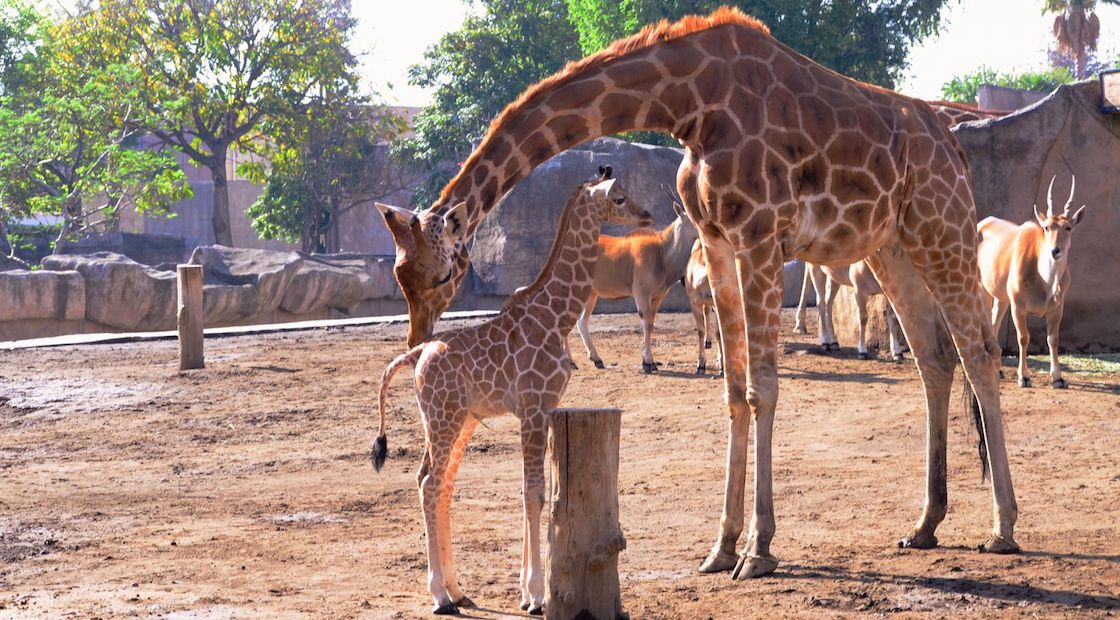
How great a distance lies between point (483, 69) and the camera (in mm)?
38812

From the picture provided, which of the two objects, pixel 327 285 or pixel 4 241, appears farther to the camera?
pixel 4 241

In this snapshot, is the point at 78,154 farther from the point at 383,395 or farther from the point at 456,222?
the point at 456,222

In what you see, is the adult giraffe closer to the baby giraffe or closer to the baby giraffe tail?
the baby giraffe tail

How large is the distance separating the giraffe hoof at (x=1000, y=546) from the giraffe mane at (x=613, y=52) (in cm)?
263

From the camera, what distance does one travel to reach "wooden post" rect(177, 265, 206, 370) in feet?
48.2

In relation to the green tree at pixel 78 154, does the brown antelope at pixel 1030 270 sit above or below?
below

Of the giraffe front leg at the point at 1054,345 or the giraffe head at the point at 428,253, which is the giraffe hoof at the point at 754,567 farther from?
the giraffe front leg at the point at 1054,345

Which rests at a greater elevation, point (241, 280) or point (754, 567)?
point (241, 280)

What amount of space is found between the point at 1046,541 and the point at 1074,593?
1016mm

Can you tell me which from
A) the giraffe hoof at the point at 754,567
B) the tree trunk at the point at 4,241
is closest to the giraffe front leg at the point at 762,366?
the giraffe hoof at the point at 754,567

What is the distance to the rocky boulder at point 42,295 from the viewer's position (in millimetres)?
20203

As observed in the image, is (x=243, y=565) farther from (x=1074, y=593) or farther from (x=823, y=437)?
(x=823, y=437)

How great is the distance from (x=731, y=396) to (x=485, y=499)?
2.38 meters

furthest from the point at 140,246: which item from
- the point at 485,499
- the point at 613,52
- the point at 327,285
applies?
the point at 613,52
